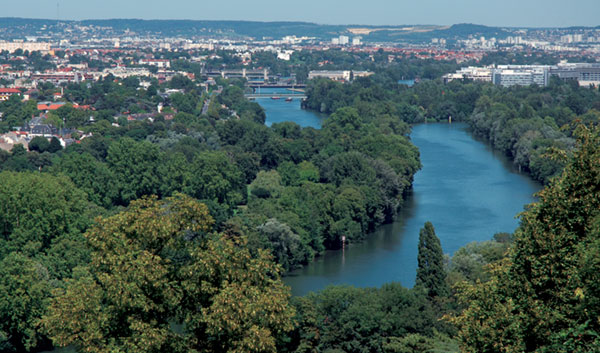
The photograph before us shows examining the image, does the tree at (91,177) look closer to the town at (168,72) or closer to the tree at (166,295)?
the town at (168,72)

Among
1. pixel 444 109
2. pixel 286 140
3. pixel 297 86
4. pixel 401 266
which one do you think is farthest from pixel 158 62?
pixel 401 266

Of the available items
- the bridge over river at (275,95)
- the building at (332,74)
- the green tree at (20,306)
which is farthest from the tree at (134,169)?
the building at (332,74)

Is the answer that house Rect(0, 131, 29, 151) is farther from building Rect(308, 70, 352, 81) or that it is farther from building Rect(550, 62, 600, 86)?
building Rect(550, 62, 600, 86)

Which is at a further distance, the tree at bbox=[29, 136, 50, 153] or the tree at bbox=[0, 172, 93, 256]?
the tree at bbox=[29, 136, 50, 153]

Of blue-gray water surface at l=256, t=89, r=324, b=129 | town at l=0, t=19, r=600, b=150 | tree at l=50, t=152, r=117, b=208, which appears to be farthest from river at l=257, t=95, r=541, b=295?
town at l=0, t=19, r=600, b=150

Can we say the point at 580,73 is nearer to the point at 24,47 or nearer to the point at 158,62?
the point at 158,62

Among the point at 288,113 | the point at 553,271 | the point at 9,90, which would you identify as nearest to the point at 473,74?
the point at 288,113

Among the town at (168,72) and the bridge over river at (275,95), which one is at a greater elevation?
the town at (168,72)
